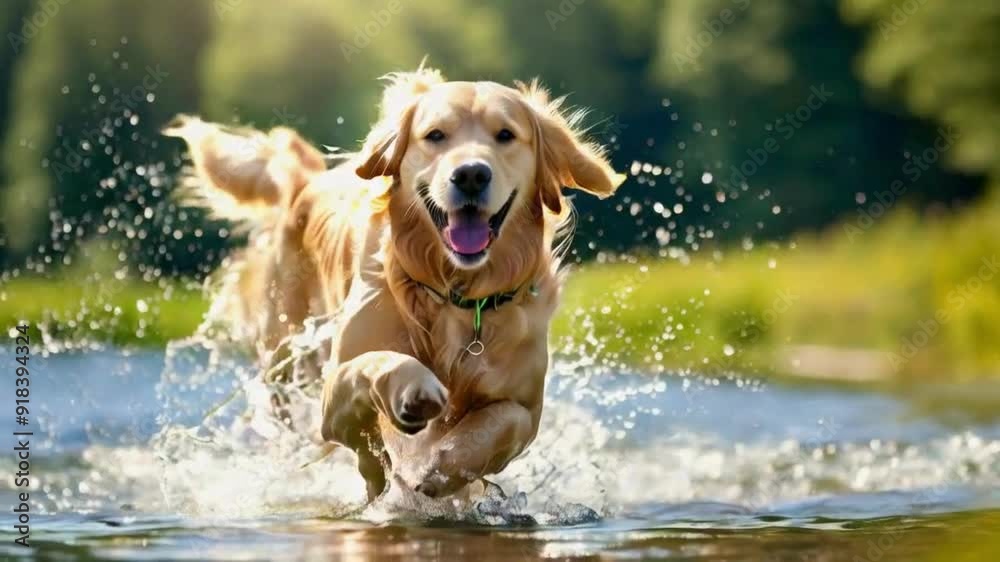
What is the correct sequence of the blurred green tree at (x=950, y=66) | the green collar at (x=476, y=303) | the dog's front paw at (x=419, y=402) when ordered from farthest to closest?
the blurred green tree at (x=950, y=66) → the green collar at (x=476, y=303) → the dog's front paw at (x=419, y=402)

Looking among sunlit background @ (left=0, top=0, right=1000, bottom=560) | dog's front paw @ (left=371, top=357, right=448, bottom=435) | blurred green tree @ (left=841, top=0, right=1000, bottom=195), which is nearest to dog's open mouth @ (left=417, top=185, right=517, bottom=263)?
dog's front paw @ (left=371, top=357, right=448, bottom=435)

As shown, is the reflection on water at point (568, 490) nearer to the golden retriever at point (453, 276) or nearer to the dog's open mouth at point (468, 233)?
the golden retriever at point (453, 276)

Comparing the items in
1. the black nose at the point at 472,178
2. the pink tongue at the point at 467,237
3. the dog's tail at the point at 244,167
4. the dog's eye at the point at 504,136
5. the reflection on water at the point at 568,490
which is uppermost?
the dog's tail at the point at 244,167

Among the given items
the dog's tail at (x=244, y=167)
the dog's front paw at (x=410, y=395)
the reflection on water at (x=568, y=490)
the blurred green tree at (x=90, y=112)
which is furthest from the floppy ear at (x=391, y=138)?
the blurred green tree at (x=90, y=112)

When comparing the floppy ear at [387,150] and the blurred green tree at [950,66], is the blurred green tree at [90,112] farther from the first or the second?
the floppy ear at [387,150]

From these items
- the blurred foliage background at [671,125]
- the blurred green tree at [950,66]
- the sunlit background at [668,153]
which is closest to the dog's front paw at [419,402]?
the sunlit background at [668,153]

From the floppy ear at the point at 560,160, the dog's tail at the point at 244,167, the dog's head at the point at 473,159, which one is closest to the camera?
the dog's head at the point at 473,159

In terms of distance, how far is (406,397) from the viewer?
15.7 ft

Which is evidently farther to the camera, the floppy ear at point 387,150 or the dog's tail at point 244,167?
the dog's tail at point 244,167

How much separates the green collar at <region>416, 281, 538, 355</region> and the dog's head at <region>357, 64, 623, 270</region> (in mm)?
190

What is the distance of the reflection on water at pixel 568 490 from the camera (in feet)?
16.2

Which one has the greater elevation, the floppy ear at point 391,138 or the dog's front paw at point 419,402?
the floppy ear at point 391,138

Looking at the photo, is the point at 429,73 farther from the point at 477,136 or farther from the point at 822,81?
the point at 822,81

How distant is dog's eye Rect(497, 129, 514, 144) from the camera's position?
5.23m
